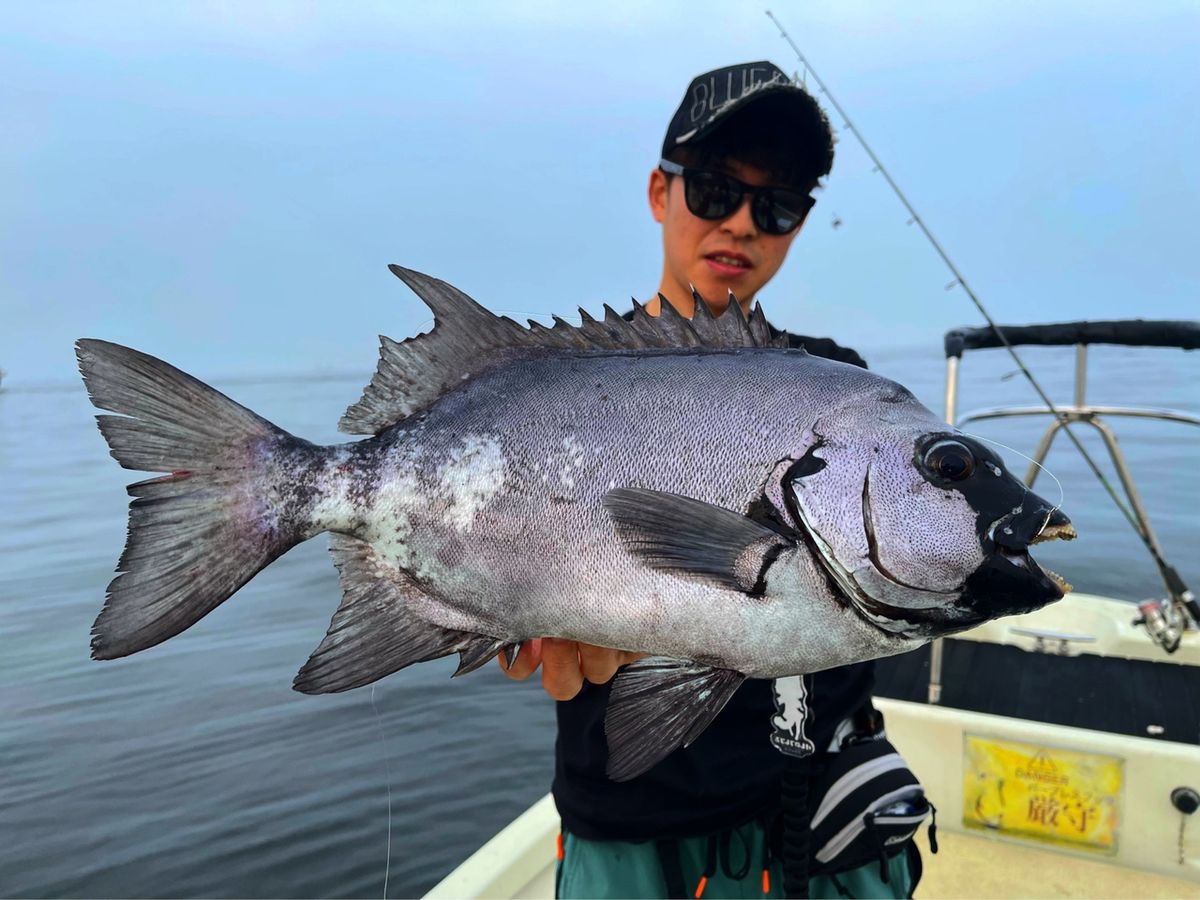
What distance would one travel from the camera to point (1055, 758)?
10.2 ft

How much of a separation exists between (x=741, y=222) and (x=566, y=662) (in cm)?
139

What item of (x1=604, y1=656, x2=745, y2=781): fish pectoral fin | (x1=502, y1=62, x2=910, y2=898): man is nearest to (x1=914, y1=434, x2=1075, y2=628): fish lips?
(x1=604, y1=656, x2=745, y2=781): fish pectoral fin

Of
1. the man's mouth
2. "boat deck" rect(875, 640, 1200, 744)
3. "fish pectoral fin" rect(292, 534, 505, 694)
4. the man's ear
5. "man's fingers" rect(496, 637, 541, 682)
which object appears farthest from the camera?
"boat deck" rect(875, 640, 1200, 744)

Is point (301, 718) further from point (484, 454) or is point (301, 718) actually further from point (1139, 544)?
point (1139, 544)

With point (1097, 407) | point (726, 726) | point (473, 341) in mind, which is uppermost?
point (1097, 407)

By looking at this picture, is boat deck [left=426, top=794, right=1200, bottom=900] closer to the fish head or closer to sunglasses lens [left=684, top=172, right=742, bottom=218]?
the fish head

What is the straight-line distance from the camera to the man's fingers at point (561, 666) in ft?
4.91

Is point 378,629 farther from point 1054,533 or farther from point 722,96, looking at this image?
point 722,96

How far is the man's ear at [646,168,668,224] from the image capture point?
8.30 feet

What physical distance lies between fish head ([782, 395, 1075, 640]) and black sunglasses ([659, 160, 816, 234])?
4.04 ft

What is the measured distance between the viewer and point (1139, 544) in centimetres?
882

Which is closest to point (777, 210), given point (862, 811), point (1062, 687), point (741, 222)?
point (741, 222)

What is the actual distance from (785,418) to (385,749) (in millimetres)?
4344

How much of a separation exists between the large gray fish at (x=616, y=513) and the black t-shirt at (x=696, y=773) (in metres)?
0.74
